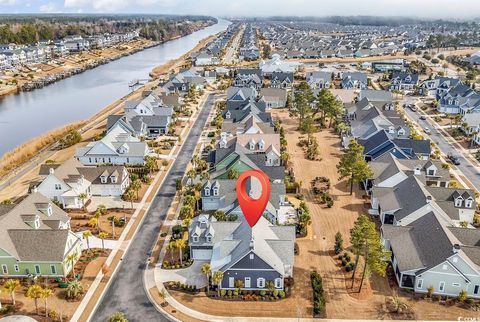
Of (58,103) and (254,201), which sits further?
(58,103)

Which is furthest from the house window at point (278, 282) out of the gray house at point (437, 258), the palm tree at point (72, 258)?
the palm tree at point (72, 258)

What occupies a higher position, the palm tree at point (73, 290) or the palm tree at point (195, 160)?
the palm tree at point (195, 160)

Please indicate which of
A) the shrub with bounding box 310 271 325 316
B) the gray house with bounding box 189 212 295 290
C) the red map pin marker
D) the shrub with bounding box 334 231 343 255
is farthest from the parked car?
the red map pin marker

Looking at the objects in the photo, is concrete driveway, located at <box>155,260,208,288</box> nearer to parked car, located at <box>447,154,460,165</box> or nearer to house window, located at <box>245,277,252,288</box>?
house window, located at <box>245,277,252,288</box>

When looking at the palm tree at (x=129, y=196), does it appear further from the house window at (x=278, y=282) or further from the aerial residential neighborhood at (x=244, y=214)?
the house window at (x=278, y=282)

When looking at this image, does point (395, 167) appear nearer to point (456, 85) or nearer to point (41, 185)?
point (41, 185)

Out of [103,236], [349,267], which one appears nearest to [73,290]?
[103,236]

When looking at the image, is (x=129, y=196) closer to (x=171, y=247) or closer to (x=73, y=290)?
(x=171, y=247)
